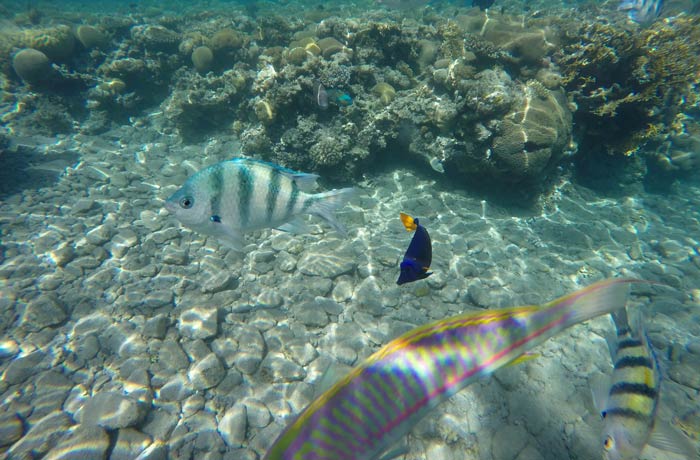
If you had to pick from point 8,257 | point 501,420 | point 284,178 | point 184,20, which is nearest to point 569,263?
point 501,420

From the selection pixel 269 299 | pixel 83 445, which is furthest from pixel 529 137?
pixel 83 445

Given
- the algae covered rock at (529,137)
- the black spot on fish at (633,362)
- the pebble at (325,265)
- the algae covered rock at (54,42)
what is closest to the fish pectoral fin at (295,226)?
the pebble at (325,265)

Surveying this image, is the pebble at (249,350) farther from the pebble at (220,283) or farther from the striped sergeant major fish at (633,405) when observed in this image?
the striped sergeant major fish at (633,405)

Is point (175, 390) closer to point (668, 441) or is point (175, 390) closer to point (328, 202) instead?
point (328, 202)

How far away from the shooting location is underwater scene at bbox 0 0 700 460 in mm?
2338

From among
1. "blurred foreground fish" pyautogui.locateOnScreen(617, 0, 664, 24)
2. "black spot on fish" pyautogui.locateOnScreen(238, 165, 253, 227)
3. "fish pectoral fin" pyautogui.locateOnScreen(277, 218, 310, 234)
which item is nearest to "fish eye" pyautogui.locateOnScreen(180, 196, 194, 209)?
"black spot on fish" pyautogui.locateOnScreen(238, 165, 253, 227)

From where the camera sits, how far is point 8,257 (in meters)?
4.95

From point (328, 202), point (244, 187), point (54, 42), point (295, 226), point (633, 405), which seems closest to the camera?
point (633, 405)

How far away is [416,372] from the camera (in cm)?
104

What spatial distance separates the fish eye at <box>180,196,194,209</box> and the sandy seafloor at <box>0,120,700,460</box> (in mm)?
2142

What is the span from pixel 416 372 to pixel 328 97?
6288mm

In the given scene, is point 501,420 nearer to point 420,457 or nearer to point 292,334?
point 420,457

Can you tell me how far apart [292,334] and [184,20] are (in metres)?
18.8

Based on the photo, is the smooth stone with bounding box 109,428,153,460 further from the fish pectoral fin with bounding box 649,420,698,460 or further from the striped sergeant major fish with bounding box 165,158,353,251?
the fish pectoral fin with bounding box 649,420,698,460
